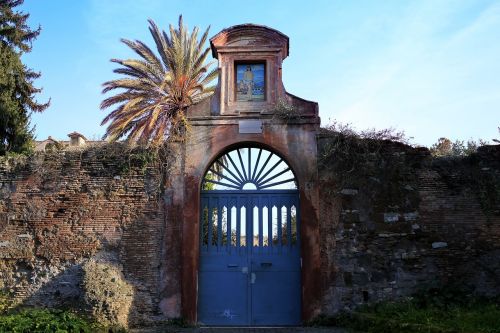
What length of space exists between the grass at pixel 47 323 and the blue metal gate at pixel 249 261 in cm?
215

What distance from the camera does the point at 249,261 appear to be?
32.5 feet

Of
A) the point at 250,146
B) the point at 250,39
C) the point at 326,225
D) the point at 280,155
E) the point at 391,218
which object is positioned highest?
the point at 250,39

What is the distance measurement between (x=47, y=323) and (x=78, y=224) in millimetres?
2755

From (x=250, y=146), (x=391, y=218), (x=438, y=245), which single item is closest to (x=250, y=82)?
(x=250, y=146)

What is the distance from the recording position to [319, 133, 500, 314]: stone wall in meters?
9.43

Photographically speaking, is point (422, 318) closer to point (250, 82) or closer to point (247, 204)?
point (247, 204)

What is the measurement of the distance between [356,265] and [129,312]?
449 cm

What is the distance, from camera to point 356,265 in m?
9.55

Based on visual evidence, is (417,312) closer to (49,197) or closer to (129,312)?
(129,312)

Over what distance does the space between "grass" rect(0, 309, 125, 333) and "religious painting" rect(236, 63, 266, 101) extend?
5.49 metres

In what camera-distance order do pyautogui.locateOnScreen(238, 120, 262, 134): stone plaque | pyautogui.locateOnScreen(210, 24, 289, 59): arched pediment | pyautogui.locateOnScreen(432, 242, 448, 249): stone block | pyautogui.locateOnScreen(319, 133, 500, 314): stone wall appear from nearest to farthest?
pyautogui.locateOnScreen(319, 133, 500, 314): stone wall, pyautogui.locateOnScreen(432, 242, 448, 249): stone block, pyautogui.locateOnScreen(238, 120, 262, 134): stone plaque, pyautogui.locateOnScreen(210, 24, 289, 59): arched pediment

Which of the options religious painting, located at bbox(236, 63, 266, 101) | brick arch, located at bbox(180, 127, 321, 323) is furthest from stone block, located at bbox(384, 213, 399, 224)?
religious painting, located at bbox(236, 63, 266, 101)

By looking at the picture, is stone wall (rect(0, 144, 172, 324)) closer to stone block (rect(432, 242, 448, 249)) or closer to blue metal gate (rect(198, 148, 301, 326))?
blue metal gate (rect(198, 148, 301, 326))

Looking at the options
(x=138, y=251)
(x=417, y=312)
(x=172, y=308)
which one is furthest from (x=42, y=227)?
(x=417, y=312)
